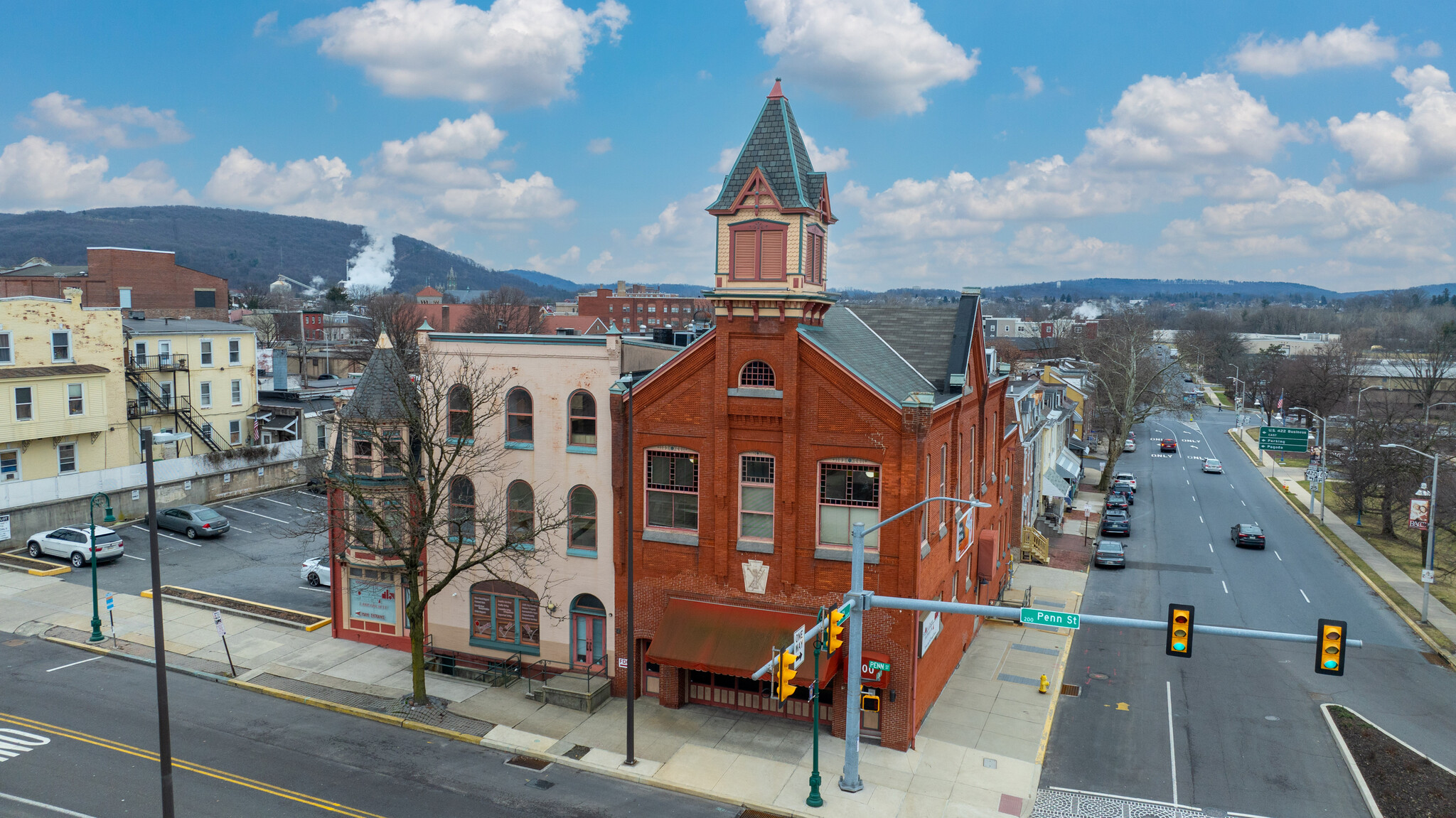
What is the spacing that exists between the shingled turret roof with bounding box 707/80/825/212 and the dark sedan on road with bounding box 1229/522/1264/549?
36.6 m

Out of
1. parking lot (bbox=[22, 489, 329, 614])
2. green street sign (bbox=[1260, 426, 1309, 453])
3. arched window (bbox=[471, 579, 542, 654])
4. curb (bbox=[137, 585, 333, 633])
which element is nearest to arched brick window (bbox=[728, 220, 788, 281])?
arched window (bbox=[471, 579, 542, 654])

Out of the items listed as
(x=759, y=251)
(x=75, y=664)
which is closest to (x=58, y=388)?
(x=75, y=664)

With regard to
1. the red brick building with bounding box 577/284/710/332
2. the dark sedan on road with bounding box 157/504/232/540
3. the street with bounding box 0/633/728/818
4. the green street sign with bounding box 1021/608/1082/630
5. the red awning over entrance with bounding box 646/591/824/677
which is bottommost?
the street with bounding box 0/633/728/818

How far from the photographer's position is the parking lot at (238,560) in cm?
3509

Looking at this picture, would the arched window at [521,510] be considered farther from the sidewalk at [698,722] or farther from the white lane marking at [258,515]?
the white lane marking at [258,515]

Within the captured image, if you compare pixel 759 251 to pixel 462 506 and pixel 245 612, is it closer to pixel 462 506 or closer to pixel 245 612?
pixel 462 506

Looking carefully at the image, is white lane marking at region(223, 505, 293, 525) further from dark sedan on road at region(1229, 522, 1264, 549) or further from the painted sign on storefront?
dark sedan on road at region(1229, 522, 1264, 549)

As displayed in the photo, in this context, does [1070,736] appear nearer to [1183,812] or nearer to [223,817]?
[1183,812]

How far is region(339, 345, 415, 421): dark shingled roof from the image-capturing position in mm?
27500

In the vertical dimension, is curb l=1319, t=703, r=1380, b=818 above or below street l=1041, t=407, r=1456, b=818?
above

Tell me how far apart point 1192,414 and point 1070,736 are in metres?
59.4

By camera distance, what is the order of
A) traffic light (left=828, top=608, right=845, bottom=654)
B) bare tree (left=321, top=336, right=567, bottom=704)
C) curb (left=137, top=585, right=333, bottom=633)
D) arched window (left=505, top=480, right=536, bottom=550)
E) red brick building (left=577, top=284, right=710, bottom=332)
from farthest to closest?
red brick building (left=577, top=284, right=710, bottom=332) < curb (left=137, top=585, right=333, bottom=633) < arched window (left=505, top=480, right=536, bottom=550) < bare tree (left=321, top=336, right=567, bottom=704) < traffic light (left=828, top=608, right=845, bottom=654)

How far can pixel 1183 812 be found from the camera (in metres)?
20.5

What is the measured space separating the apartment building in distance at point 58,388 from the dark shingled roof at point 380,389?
81.5 ft
